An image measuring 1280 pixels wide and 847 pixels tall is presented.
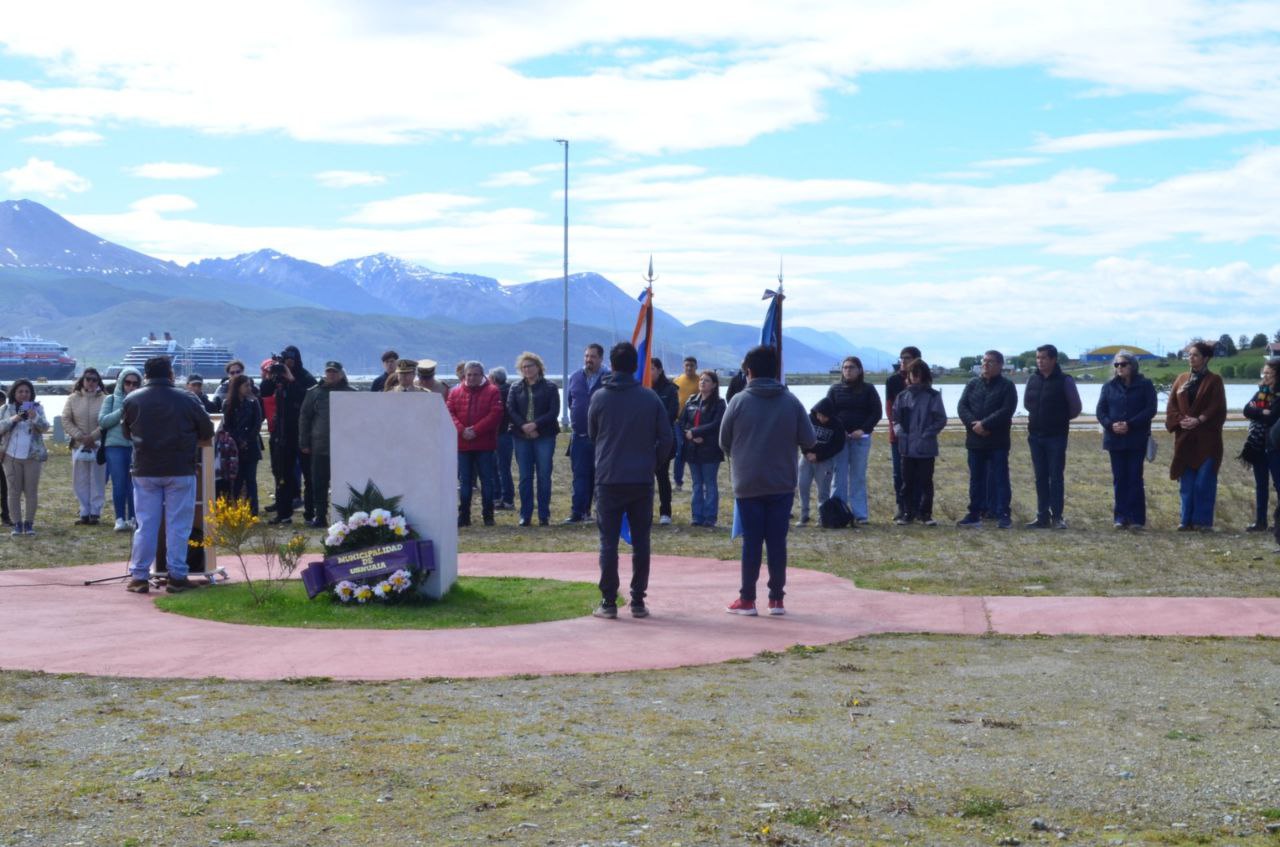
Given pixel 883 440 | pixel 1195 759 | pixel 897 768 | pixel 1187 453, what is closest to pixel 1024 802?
pixel 897 768

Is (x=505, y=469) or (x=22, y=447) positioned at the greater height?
(x=22, y=447)

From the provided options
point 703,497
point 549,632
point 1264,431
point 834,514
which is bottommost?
point 549,632

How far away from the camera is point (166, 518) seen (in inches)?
462

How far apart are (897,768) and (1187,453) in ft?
37.1

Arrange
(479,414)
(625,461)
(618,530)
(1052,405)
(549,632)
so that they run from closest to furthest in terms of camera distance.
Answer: (549,632), (625,461), (618,530), (1052,405), (479,414)

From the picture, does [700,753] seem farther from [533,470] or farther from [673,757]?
[533,470]

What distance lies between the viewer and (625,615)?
10531 mm

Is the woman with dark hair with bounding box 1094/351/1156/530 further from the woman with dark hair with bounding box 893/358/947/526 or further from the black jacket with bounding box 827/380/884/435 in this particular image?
the black jacket with bounding box 827/380/884/435

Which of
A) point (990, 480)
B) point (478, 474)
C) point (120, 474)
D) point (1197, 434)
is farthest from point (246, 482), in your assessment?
point (1197, 434)

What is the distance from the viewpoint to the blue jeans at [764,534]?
1049 centimetres

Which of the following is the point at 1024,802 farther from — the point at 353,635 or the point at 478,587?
the point at 478,587

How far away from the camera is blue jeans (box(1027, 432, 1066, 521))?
16359 millimetres

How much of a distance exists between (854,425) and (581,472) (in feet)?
10.6

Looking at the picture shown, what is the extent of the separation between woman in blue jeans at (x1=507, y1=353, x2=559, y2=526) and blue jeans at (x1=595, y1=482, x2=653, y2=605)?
6493 millimetres
